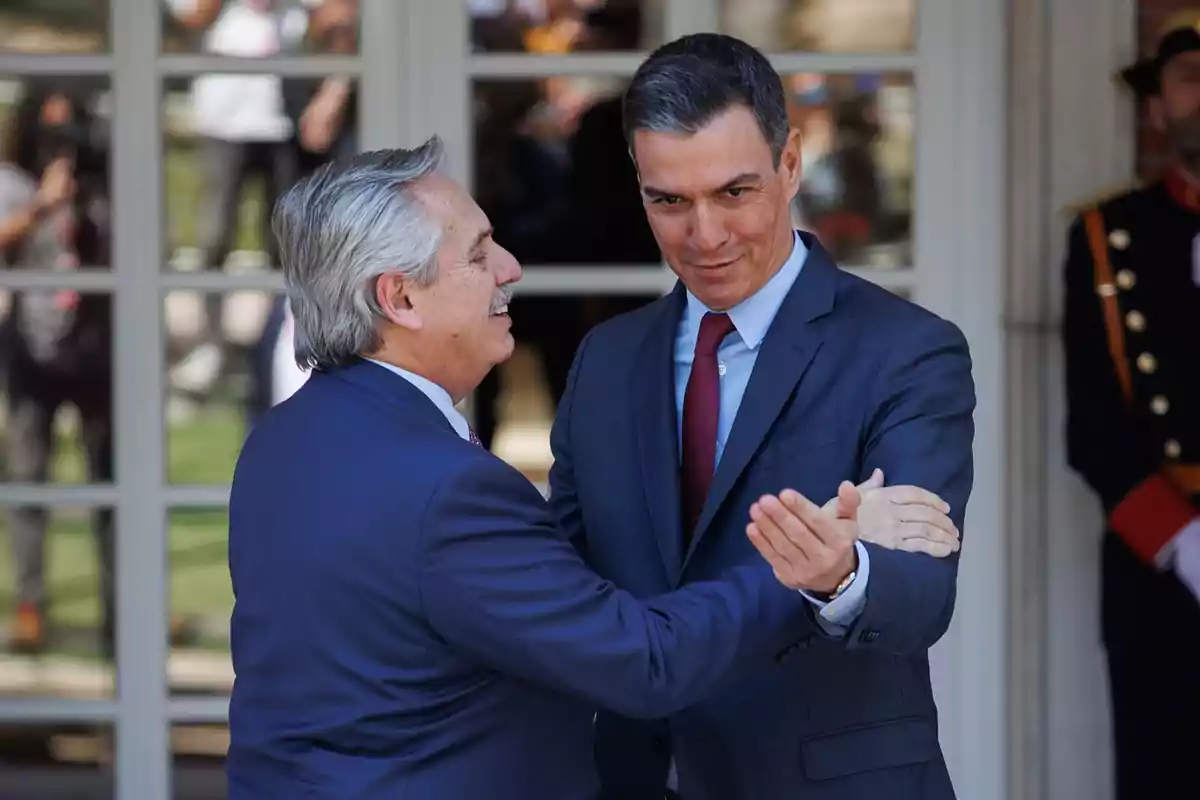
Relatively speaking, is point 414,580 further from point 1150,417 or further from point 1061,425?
point 1061,425

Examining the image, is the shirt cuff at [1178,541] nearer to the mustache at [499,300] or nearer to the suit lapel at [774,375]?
the suit lapel at [774,375]

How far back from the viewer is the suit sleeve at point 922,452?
1844mm

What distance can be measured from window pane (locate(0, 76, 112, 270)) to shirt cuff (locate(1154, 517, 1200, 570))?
2.26 m

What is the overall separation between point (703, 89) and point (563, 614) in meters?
0.59

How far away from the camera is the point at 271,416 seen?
204 centimetres

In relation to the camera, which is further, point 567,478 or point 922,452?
point 567,478

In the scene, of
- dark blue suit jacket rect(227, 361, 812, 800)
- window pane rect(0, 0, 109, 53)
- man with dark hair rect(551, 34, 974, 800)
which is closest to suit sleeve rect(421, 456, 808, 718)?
dark blue suit jacket rect(227, 361, 812, 800)

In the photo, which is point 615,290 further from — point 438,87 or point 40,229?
point 40,229

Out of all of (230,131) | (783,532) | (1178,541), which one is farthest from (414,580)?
(230,131)

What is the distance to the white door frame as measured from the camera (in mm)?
3732

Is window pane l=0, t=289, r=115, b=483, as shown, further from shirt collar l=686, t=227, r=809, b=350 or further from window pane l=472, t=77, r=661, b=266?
shirt collar l=686, t=227, r=809, b=350

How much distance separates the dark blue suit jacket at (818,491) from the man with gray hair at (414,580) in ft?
0.42

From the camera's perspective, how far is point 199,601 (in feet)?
13.6

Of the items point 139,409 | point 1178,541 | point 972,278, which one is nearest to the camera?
point 1178,541
